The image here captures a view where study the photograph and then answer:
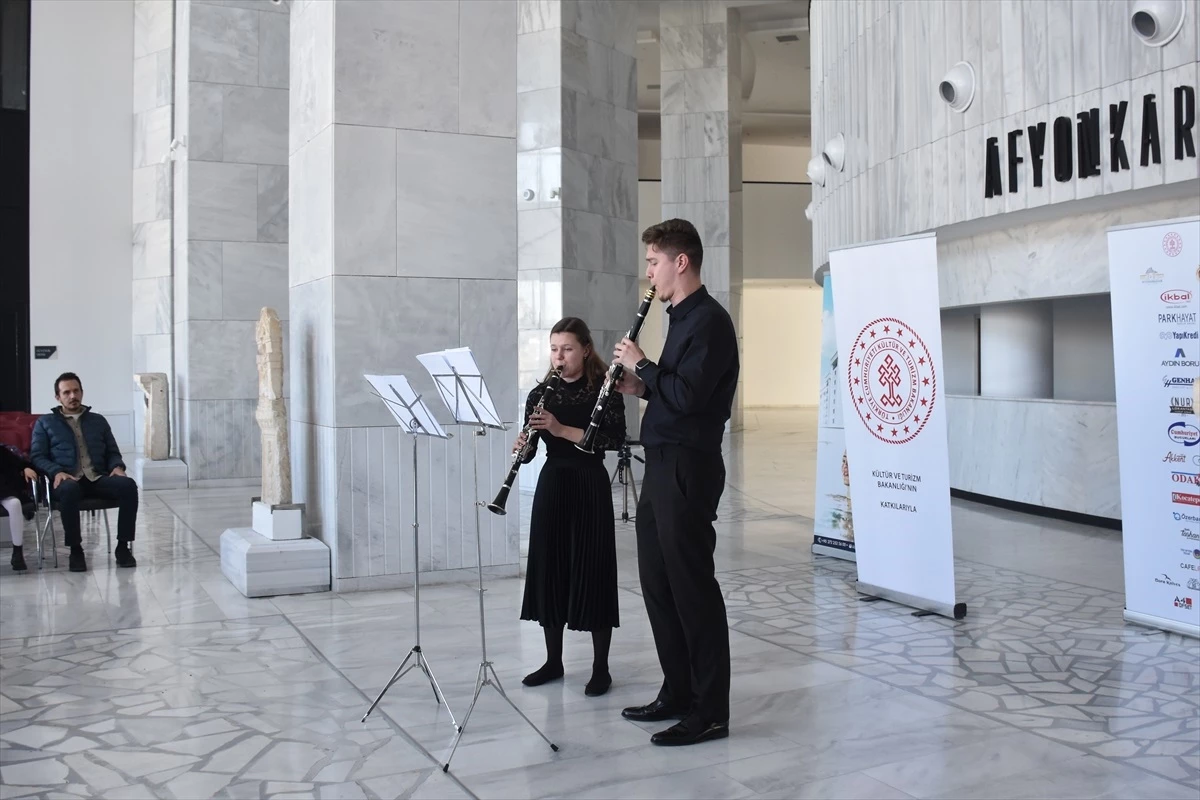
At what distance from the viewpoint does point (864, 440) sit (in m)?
6.53

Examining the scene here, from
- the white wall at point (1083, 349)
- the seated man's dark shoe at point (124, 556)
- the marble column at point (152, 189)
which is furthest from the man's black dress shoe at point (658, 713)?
the marble column at point (152, 189)

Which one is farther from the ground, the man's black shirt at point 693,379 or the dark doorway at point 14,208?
the dark doorway at point 14,208

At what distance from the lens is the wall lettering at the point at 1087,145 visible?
723 cm

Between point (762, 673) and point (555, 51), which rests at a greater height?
point (555, 51)

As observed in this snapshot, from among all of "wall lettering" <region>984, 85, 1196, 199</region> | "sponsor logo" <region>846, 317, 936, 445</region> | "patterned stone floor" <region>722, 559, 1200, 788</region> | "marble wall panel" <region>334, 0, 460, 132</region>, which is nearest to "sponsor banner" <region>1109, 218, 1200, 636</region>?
"patterned stone floor" <region>722, 559, 1200, 788</region>

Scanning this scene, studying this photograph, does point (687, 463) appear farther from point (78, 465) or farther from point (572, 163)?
point (572, 163)

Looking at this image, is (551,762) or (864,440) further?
(864,440)

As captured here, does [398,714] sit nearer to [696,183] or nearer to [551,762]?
[551,762]

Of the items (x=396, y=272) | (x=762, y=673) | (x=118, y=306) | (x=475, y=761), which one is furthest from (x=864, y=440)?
(x=118, y=306)

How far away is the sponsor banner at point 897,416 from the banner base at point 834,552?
1.11 meters

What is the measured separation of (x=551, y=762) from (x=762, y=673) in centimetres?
146

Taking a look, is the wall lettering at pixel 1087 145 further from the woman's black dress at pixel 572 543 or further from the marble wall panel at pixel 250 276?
the marble wall panel at pixel 250 276

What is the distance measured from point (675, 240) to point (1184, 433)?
325 cm

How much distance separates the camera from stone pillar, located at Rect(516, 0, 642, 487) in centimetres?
1442
